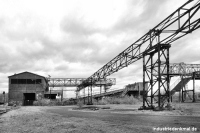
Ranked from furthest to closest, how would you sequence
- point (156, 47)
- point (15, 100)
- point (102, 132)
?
point (15, 100) < point (156, 47) < point (102, 132)

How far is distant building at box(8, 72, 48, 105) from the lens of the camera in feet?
139

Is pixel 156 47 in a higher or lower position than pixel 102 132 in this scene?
higher

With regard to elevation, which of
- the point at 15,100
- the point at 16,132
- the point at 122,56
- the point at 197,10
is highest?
the point at 197,10

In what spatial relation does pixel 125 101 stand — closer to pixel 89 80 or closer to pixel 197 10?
pixel 89 80

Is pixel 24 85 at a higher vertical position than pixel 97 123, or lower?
higher

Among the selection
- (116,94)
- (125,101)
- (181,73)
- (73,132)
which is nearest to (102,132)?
(73,132)

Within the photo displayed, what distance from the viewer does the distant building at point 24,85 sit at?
4238 centimetres

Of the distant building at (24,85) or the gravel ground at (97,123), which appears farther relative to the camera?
the distant building at (24,85)

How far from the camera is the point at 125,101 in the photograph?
1398 inches

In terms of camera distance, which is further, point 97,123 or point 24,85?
point 24,85

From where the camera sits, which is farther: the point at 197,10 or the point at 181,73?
the point at 181,73

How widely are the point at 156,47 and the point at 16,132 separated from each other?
1330 centimetres

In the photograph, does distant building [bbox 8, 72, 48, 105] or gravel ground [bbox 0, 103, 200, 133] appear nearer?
gravel ground [bbox 0, 103, 200, 133]

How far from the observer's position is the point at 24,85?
143ft
